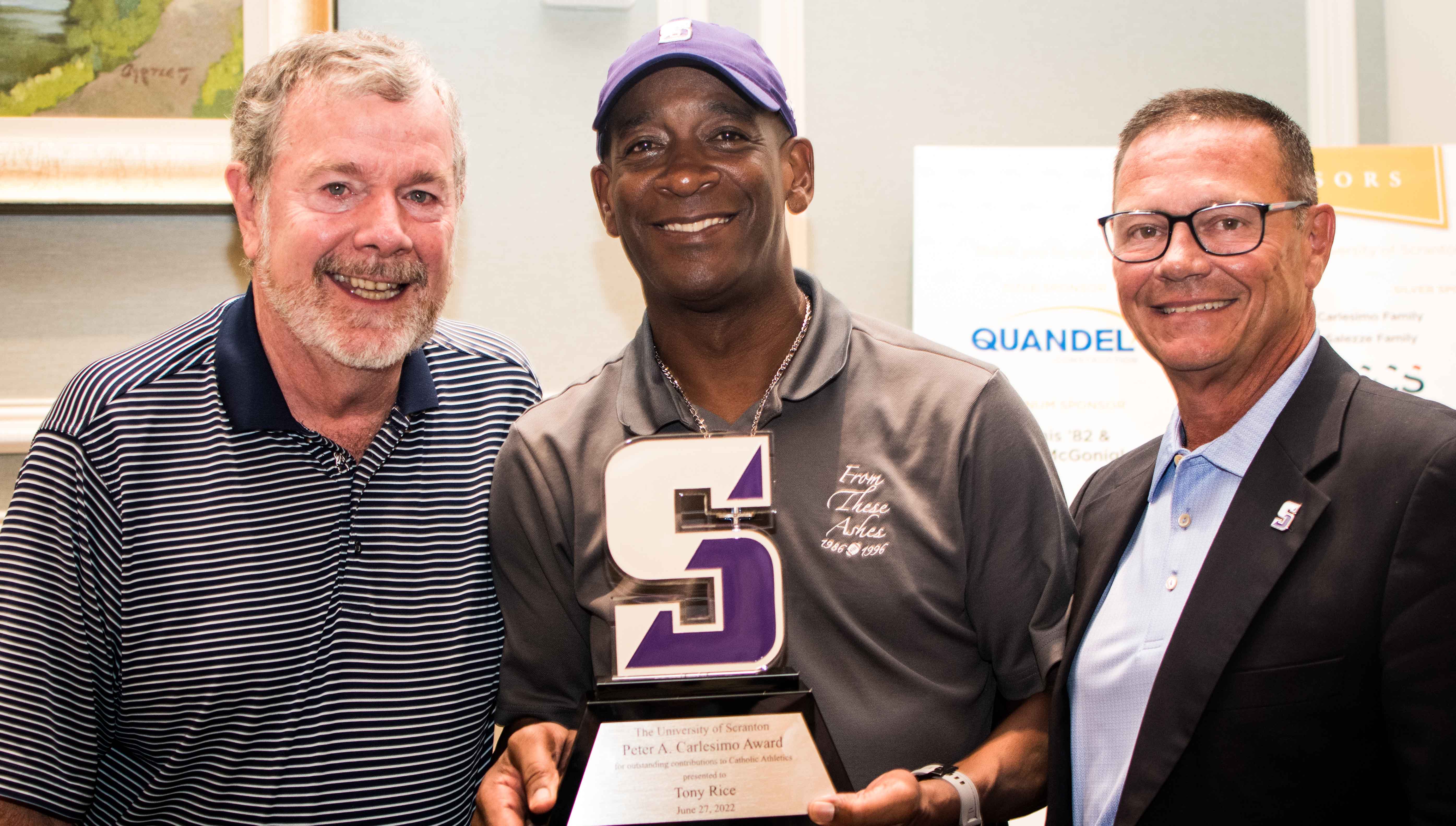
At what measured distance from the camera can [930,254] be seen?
316 cm

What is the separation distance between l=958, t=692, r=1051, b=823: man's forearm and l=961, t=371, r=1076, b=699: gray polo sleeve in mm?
40

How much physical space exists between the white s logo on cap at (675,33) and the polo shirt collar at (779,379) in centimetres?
43

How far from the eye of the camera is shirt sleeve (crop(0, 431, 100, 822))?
1487mm

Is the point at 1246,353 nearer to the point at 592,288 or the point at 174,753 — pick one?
the point at 174,753

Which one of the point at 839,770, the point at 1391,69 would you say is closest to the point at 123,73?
the point at 839,770

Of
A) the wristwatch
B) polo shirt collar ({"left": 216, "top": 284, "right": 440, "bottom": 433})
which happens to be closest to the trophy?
the wristwatch

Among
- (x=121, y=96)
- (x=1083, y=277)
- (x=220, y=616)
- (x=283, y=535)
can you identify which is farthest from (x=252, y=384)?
(x=1083, y=277)

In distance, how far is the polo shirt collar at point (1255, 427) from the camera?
1497 mm

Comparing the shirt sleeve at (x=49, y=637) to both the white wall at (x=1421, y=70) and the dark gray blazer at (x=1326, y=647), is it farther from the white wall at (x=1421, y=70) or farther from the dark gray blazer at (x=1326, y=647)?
the white wall at (x=1421, y=70)

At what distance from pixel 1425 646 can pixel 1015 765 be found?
52 centimetres

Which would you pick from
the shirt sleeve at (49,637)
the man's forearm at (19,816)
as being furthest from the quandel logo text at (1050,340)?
the man's forearm at (19,816)

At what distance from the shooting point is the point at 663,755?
4.09ft

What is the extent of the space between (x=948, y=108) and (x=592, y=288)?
130 centimetres

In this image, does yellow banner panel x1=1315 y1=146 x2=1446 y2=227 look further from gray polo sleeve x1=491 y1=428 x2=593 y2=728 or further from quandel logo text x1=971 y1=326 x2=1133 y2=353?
gray polo sleeve x1=491 y1=428 x2=593 y2=728
